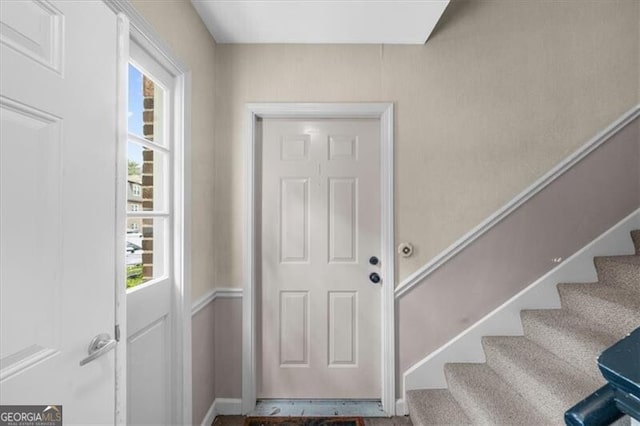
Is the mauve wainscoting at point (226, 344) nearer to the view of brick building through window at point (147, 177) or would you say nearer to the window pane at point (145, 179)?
the view of brick building through window at point (147, 177)

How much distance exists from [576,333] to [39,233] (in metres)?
2.19

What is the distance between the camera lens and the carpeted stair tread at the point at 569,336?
1400 millimetres

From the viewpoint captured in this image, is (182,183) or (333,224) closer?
(182,183)

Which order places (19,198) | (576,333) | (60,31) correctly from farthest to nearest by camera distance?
(576,333) → (60,31) → (19,198)

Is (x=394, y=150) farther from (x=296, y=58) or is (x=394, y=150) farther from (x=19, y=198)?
(x=19, y=198)

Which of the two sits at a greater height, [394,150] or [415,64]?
[415,64]

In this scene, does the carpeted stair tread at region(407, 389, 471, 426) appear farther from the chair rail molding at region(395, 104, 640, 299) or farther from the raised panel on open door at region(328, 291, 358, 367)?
the chair rail molding at region(395, 104, 640, 299)

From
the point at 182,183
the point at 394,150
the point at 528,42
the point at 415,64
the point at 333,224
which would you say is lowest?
the point at 333,224

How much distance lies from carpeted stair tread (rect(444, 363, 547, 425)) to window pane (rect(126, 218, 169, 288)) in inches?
67.2

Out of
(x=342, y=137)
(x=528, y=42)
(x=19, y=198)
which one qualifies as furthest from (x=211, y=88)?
(x=528, y=42)

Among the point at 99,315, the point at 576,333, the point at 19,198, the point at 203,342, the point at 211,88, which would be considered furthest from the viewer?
the point at 211,88

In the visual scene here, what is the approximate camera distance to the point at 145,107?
4.50 ft

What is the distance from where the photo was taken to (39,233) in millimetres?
690

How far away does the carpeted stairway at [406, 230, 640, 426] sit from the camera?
136cm
